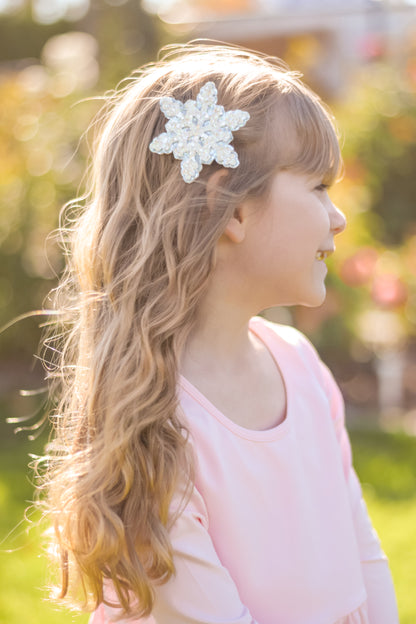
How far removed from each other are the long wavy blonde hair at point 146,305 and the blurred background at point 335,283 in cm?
25

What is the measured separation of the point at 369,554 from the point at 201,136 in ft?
3.48

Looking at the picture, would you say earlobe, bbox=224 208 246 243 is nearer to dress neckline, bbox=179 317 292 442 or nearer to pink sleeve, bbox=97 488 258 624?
dress neckline, bbox=179 317 292 442

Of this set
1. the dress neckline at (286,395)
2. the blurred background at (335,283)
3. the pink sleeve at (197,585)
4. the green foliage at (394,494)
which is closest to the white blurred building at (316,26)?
the blurred background at (335,283)

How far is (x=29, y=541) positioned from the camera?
323 cm

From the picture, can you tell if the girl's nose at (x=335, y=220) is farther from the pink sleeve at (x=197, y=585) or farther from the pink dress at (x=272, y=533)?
the pink sleeve at (x=197, y=585)

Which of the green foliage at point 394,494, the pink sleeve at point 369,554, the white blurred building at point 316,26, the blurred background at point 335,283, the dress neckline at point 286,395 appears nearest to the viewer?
the dress neckline at point 286,395

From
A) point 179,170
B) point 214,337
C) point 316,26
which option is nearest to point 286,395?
point 214,337

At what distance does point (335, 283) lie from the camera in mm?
4609

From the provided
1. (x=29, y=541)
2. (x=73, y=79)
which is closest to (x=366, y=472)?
(x=29, y=541)

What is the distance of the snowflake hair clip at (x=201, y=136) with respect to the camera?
4.44 feet

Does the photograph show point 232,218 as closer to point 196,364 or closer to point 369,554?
point 196,364

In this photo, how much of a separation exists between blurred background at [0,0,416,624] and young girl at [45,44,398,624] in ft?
0.94

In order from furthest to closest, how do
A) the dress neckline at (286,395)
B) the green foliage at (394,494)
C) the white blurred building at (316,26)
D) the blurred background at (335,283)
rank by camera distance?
the white blurred building at (316,26), the blurred background at (335,283), the green foliage at (394,494), the dress neckline at (286,395)

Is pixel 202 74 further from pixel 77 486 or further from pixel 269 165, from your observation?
pixel 77 486
